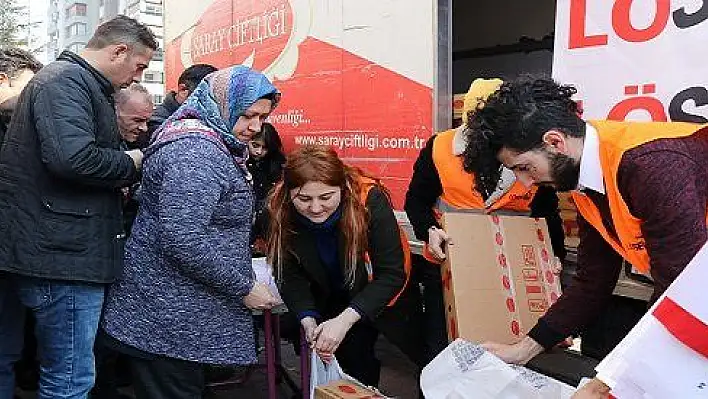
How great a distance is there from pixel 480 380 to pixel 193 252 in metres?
0.86

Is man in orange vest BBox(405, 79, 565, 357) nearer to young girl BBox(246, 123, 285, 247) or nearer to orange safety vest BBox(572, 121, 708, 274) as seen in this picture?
orange safety vest BBox(572, 121, 708, 274)

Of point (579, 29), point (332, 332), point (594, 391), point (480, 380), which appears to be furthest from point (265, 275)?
point (594, 391)

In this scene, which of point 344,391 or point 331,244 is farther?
point 331,244

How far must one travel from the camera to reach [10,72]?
10.2 feet

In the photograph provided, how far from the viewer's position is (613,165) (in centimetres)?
161

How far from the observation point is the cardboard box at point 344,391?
7.23 ft

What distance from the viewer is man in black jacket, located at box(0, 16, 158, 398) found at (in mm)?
2191

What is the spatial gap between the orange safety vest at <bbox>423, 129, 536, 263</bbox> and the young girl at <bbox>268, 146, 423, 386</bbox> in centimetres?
27

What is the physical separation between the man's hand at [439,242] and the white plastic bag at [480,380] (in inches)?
21.6

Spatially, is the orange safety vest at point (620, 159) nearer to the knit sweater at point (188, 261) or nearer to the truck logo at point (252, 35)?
the knit sweater at point (188, 261)

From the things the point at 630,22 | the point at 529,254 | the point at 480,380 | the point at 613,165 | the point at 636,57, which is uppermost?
the point at 630,22

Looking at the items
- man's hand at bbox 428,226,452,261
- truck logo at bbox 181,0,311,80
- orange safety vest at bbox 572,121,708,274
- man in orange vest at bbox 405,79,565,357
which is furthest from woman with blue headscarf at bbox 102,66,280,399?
truck logo at bbox 181,0,311,80

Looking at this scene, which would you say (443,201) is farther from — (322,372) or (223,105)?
(223,105)

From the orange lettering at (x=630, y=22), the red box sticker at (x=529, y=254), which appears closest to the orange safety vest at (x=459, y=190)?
the red box sticker at (x=529, y=254)
